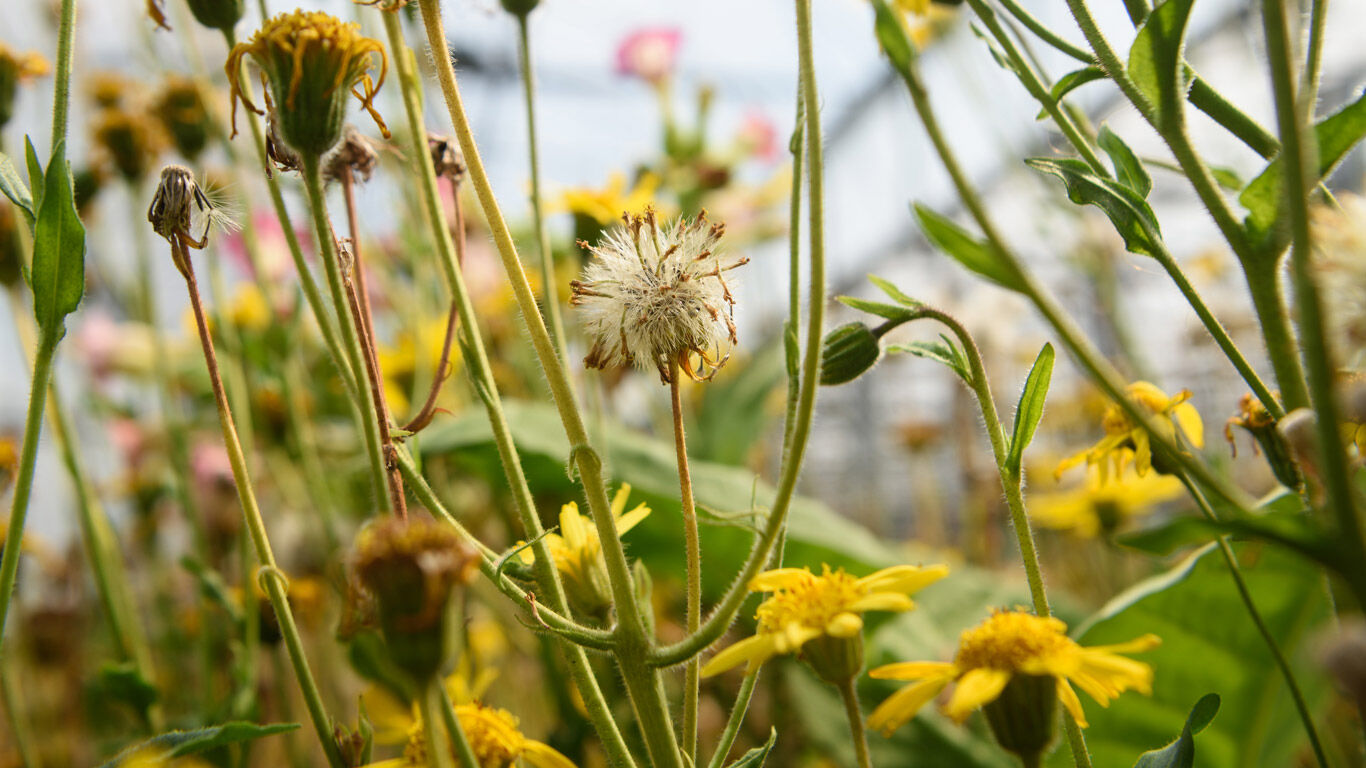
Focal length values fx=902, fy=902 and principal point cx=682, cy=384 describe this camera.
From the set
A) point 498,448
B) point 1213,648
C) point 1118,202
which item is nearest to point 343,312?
point 498,448

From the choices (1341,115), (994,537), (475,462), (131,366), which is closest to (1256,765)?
(1341,115)

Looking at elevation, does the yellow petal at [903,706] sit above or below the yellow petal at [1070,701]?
above

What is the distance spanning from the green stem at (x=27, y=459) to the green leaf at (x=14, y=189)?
53 mm

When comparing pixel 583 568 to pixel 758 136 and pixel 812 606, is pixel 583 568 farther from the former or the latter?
pixel 758 136

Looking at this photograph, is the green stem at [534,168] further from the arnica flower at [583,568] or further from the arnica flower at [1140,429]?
the arnica flower at [1140,429]

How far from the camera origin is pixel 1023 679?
301 millimetres

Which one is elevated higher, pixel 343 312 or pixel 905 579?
pixel 343 312

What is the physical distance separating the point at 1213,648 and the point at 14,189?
675mm

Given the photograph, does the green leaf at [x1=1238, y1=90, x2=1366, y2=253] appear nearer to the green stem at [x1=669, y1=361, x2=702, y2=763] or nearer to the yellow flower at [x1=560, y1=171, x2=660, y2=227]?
the green stem at [x1=669, y1=361, x2=702, y2=763]

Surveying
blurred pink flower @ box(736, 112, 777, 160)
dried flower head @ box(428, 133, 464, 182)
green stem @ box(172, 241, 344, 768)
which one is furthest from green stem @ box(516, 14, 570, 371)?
blurred pink flower @ box(736, 112, 777, 160)

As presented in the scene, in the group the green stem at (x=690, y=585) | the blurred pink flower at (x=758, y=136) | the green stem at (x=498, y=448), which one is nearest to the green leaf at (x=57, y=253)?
the green stem at (x=498, y=448)

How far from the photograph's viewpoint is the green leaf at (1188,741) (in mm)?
293

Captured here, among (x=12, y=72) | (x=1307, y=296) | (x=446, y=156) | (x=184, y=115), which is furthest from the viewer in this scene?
(x=184, y=115)

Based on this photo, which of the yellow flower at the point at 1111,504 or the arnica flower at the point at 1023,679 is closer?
the arnica flower at the point at 1023,679
